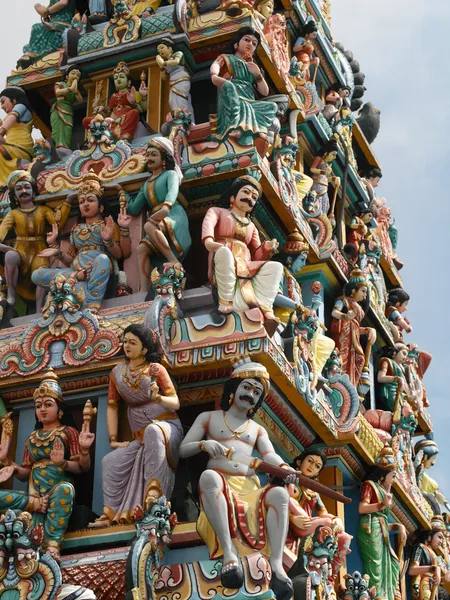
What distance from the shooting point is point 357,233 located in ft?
93.0

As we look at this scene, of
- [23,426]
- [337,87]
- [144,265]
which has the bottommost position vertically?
[23,426]

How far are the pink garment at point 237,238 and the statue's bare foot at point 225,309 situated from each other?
0.57 meters

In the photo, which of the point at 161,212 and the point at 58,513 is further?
the point at 161,212

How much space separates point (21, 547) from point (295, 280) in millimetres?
7095

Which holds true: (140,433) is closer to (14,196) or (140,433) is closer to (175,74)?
(14,196)

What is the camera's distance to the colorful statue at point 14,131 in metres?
25.4

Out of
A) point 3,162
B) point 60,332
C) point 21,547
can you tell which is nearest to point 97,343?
point 60,332

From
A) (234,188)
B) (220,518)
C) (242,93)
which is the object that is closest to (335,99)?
(242,93)

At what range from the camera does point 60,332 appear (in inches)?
847

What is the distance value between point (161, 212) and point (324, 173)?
5.94m

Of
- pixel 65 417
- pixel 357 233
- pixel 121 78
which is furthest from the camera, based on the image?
pixel 357 233

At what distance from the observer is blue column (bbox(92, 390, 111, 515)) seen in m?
20.3

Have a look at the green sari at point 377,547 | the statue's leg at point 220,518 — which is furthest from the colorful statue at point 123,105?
the statue's leg at point 220,518

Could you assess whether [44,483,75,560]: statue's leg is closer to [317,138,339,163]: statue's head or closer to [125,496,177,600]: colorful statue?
[125,496,177,600]: colorful statue
